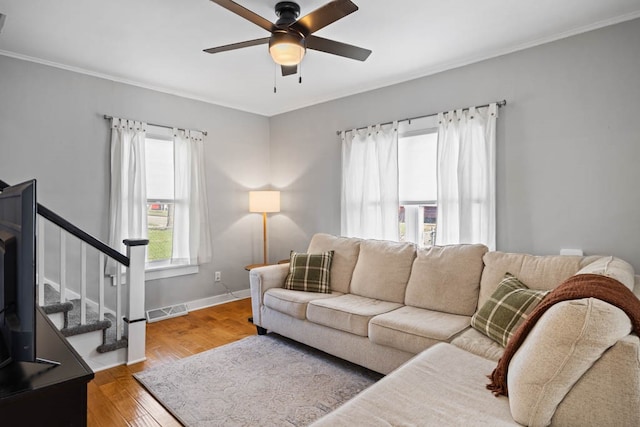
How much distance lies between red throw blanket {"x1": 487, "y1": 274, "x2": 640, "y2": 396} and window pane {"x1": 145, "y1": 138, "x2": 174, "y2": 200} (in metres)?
3.83

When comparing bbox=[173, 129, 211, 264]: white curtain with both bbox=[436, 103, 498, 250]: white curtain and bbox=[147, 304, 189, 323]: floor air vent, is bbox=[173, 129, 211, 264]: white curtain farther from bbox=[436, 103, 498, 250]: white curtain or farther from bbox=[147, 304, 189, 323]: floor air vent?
bbox=[436, 103, 498, 250]: white curtain

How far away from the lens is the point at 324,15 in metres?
1.98

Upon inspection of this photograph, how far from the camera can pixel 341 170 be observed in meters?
4.32

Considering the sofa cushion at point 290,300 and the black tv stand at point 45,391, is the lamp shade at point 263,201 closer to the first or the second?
the sofa cushion at point 290,300

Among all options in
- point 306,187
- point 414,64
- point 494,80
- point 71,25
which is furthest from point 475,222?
point 71,25

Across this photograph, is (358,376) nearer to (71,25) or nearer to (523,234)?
(523,234)

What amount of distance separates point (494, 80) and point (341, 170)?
6.08ft

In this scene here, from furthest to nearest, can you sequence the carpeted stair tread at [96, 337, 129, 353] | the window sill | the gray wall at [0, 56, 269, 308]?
the window sill, the gray wall at [0, 56, 269, 308], the carpeted stair tread at [96, 337, 129, 353]

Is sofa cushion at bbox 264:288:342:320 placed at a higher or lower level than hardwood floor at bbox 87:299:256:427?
higher

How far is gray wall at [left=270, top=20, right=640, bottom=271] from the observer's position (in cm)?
258

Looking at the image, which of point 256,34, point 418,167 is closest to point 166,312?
point 256,34

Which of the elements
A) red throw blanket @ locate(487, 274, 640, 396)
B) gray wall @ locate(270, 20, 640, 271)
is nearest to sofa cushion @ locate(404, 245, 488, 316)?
gray wall @ locate(270, 20, 640, 271)

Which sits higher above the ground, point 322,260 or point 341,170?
point 341,170

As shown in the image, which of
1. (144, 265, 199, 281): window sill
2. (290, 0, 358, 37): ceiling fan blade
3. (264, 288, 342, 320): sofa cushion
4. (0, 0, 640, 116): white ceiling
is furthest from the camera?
(144, 265, 199, 281): window sill
